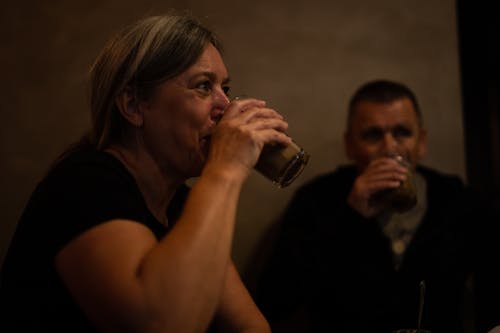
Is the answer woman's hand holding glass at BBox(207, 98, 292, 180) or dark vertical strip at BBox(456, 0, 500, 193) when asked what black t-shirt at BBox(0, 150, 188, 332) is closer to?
woman's hand holding glass at BBox(207, 98, 292, 180)

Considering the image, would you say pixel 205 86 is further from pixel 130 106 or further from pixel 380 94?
pixel 380 94

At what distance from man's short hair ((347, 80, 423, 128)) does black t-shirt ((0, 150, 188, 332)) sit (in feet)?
3.78

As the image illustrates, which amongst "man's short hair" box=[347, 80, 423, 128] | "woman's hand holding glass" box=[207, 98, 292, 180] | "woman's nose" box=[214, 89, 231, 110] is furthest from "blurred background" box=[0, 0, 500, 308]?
"woman's hand holding glass" box=[207, 98, 292, 180]

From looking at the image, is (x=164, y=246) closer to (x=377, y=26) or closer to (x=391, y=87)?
(x=391, y=87)

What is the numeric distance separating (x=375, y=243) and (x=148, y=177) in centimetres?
95

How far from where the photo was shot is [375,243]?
5.83 feet

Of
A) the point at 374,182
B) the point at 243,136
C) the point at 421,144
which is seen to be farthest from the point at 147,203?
the point at 421,144

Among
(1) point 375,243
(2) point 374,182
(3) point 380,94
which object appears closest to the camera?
(2) point 374,182

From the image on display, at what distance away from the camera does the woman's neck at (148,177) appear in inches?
44.9

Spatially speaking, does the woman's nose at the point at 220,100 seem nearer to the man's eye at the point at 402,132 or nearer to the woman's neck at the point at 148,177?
the woman's neck at the point at 148,177

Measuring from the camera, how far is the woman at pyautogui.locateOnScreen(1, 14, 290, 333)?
0.83 meters

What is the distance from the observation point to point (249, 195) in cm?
201

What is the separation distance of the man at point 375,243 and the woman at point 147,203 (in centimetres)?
52

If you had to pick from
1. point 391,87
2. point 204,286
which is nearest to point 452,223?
point 391,87
